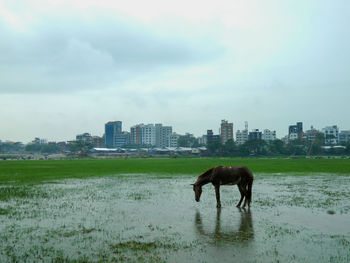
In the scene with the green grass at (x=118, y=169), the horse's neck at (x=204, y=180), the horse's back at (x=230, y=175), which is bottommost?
the green grass at (x=118, y=169)

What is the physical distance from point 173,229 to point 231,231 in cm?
232

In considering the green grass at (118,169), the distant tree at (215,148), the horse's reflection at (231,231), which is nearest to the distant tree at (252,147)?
the distant tree at (215,148)

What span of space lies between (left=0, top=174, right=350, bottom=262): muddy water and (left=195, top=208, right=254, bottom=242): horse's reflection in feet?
0.12

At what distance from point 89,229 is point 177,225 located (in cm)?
365

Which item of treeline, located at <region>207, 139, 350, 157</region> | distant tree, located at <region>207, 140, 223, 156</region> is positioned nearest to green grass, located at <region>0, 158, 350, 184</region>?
treeline, located at <region>207, 139, 350, 157</region>

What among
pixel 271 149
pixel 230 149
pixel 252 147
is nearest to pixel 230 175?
pixel 252 147

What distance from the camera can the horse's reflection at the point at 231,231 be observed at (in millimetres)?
12055

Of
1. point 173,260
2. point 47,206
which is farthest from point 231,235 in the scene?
point 47,206

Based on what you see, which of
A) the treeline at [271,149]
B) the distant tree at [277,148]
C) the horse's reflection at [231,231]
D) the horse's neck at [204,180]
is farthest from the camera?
the distant tree at [277,148]

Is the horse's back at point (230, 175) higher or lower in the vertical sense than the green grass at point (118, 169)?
higher

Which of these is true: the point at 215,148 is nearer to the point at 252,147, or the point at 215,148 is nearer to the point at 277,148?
the point at 252,147

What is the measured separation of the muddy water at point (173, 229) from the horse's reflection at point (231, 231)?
0.12 ft

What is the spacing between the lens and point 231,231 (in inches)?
512

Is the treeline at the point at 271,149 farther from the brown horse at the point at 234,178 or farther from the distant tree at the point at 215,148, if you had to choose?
the brown horse at the point at 234,178
